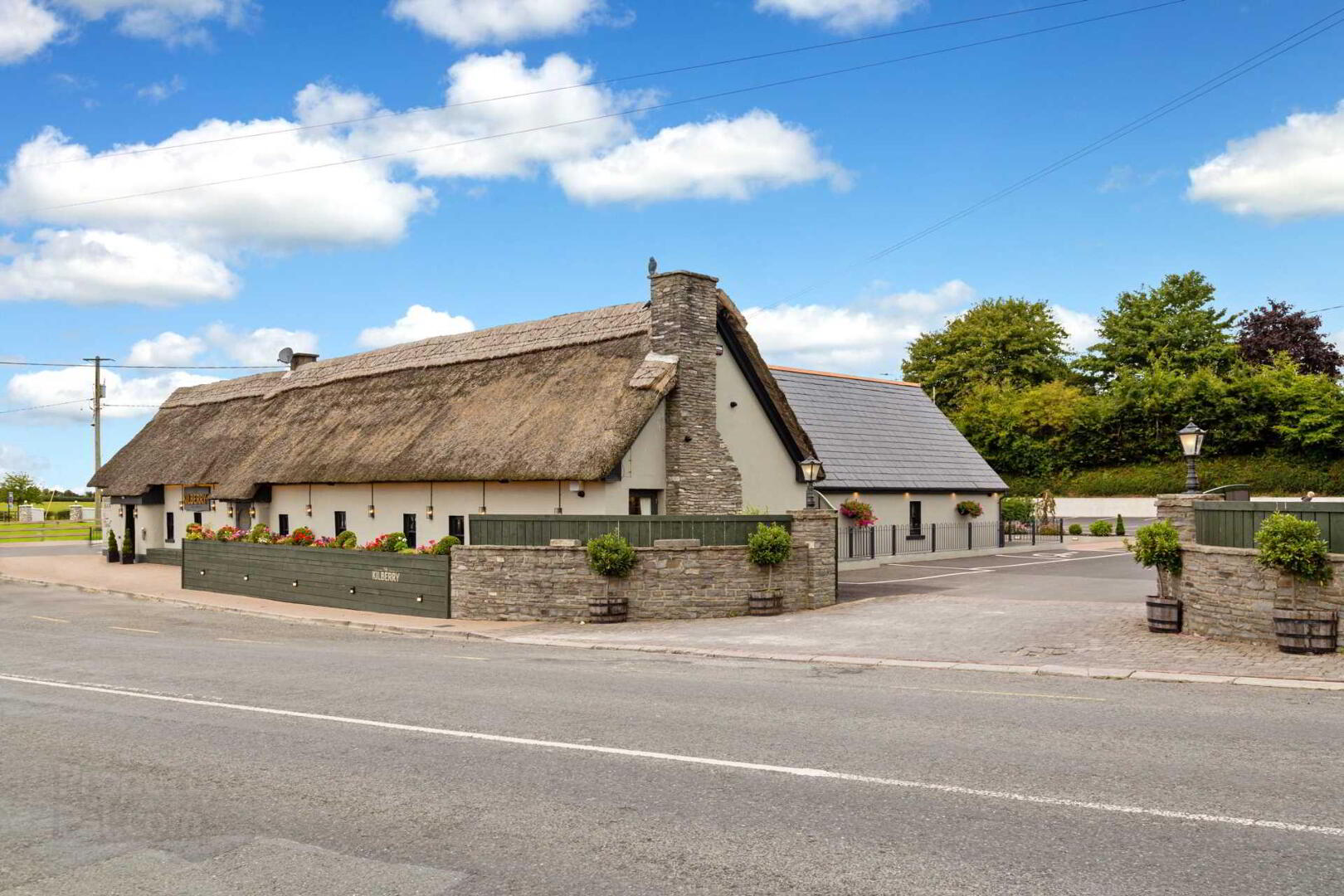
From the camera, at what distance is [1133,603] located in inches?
870

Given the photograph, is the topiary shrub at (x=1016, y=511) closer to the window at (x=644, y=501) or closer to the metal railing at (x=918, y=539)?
the metal railing at (x=918, y=539)

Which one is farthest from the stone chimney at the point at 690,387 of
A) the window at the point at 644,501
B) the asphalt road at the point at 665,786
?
the asphalt road at the point at 665,786

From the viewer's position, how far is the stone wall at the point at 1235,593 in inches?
593

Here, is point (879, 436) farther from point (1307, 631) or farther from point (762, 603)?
point (1307, 631)

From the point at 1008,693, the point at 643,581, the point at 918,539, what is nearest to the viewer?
the point at 1008,693

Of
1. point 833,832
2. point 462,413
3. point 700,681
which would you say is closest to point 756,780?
point 833,832

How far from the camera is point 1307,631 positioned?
571 inches

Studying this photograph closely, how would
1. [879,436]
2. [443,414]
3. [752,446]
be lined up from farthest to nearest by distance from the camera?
[879,436], [443,414], [752,446]

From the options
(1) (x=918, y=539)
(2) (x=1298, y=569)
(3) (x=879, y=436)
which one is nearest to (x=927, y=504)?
(1) (x=918, y=539)

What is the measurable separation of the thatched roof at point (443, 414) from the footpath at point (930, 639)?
4.64m

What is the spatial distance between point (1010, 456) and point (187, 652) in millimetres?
50038

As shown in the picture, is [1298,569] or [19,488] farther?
[19,488]

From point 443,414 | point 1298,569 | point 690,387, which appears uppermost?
point 690,387

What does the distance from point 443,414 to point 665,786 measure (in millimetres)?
22542
